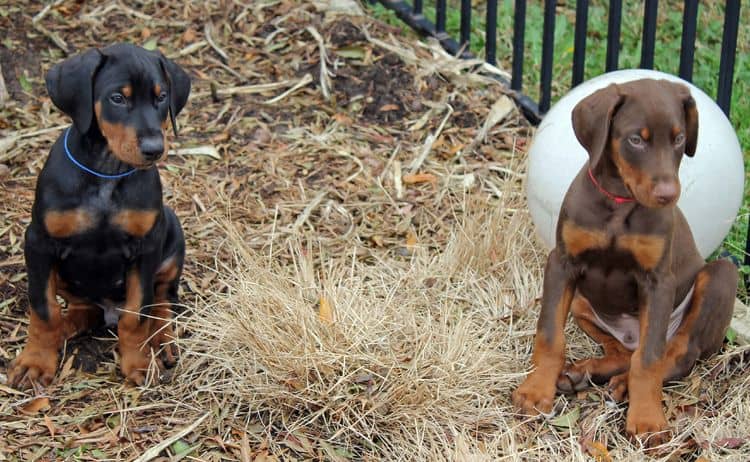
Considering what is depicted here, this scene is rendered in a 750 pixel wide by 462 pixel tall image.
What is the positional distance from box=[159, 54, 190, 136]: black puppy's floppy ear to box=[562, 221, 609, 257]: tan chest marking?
1.64 meters

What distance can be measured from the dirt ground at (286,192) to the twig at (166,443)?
1 centimetres

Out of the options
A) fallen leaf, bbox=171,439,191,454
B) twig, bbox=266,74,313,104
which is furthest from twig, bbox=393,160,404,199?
fallen leaf, bbox=171,439,191,454

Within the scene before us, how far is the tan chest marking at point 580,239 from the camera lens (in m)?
4.36

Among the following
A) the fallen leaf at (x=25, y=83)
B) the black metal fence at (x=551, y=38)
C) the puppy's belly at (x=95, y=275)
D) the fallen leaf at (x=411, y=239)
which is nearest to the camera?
the puppy's belly at (x=95, y=275)

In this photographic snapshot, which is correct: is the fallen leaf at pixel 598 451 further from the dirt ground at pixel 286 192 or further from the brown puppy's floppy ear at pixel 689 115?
the brown puppy's floppy ear at pixel 689 115

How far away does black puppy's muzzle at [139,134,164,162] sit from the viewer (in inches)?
167

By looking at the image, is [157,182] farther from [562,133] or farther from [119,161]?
[562,133]

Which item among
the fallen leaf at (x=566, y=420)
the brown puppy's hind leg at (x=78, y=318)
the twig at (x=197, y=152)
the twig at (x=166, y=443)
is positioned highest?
the brown puppy's hind leg at (x=78, y=318)

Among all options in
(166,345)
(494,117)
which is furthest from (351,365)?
(494,117)

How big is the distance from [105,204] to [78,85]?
49 cm

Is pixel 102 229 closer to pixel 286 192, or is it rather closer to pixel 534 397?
pixel 534 397

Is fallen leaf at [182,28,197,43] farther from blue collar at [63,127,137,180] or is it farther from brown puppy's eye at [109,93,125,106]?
brown puppy's eye at [109,93,125,106]

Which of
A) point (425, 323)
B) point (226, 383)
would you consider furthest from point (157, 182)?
point (425, 323)

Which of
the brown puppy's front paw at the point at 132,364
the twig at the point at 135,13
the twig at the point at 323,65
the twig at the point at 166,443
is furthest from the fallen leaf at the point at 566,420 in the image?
the twig at the point at 135,13
